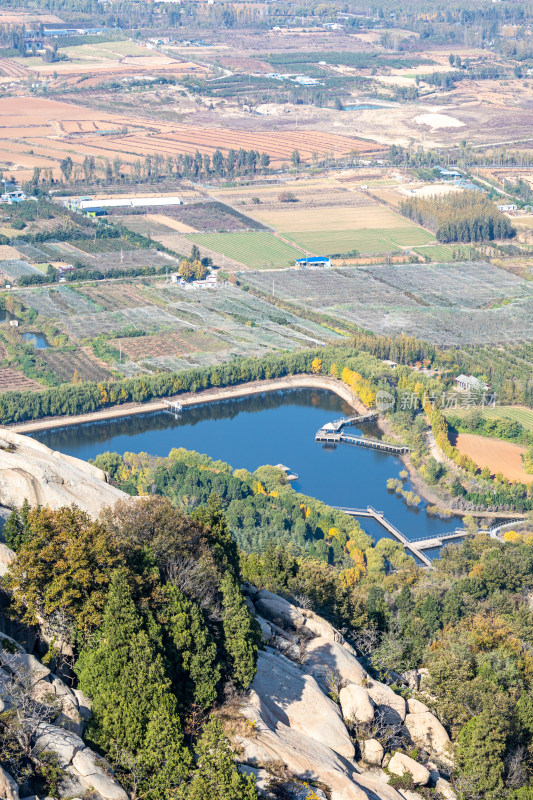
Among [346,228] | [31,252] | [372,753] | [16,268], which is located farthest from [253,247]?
[372,753]

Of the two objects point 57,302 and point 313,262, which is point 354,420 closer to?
point 57,302

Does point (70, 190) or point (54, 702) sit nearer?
point (54, 702)

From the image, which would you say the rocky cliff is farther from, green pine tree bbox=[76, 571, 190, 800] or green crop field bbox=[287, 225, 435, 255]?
green crop field bbox=[287, 225, 435, 255]

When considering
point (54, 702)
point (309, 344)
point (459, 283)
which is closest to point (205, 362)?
point (309, 344)

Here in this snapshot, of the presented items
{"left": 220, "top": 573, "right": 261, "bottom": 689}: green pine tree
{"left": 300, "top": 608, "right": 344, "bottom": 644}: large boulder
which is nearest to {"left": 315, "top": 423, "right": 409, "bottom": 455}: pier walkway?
{"left": 300, "top": 608, "right": 344, "bottom": 644}: large boulder

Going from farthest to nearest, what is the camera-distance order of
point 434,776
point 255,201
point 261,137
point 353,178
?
point 261,137 → point 353,178 → point 255,201 → point 434,776

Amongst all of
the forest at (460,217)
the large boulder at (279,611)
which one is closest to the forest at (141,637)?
the large boulder at (279,611)

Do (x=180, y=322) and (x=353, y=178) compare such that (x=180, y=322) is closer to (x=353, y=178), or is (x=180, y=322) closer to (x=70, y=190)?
(x=70, y=190)
